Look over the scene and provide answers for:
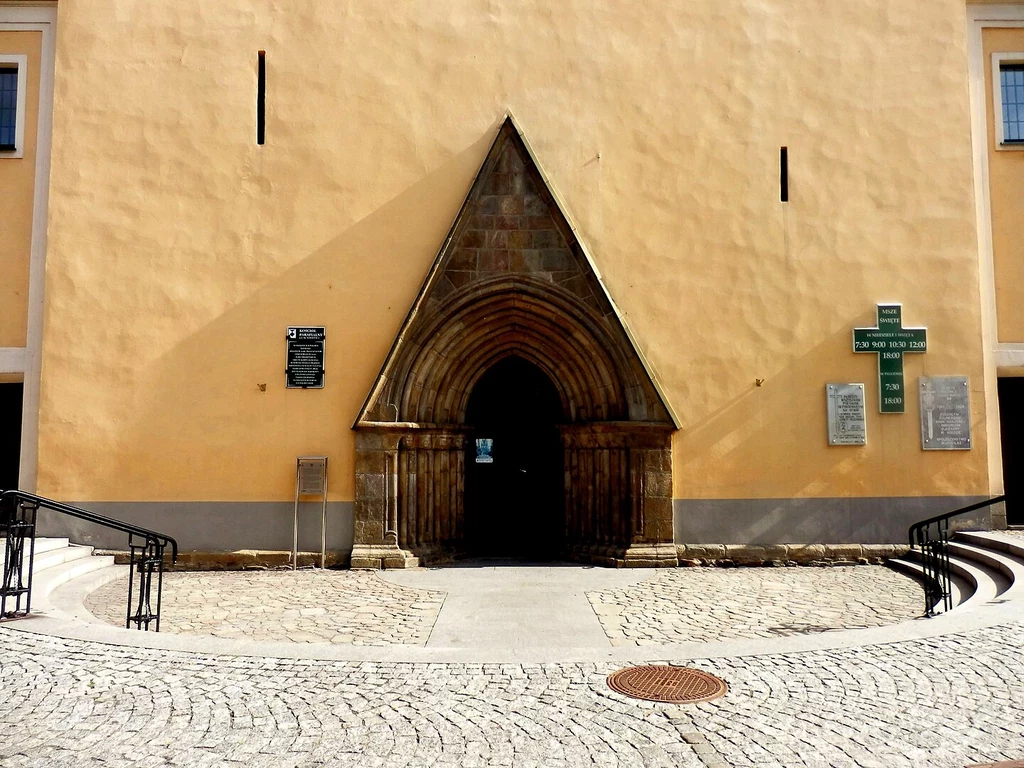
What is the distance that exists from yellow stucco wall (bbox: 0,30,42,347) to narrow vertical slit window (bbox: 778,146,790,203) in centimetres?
1006

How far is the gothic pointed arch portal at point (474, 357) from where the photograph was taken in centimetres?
1002

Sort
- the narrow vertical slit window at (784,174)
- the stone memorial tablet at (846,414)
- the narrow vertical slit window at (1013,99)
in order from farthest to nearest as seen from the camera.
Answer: the narrow vertical slit window at (1013,99) → the narrow vertical slit window at (784,174) → the stone memorial tablet at (846,414)

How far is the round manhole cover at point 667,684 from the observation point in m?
4.61

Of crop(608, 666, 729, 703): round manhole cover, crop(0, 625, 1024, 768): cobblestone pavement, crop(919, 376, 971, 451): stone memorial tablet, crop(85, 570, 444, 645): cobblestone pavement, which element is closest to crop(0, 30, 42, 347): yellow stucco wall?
crop(85, 570, 444, 645): cobblestone pavement

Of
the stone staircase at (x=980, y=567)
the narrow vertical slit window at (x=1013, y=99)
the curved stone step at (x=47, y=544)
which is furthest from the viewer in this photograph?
the narrow vertical slit window at (x=1013, y=99)

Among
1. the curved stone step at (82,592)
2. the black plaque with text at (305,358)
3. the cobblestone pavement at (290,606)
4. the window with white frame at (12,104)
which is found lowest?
the cobblestone pavement at (290,606)

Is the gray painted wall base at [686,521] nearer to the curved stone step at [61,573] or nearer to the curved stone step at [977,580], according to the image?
the curved stone step at [61,573]

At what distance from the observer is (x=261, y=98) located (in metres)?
10.6

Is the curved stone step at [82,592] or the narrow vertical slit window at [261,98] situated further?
the narrow vertical slit window at [261,98]

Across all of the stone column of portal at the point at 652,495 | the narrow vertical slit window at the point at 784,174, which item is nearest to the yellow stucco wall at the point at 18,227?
the stone column of portal at the point at 652,495

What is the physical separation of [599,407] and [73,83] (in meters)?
8.22

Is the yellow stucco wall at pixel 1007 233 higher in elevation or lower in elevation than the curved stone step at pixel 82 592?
higher

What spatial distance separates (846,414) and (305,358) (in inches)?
282

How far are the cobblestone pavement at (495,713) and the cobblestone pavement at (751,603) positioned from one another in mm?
1457
